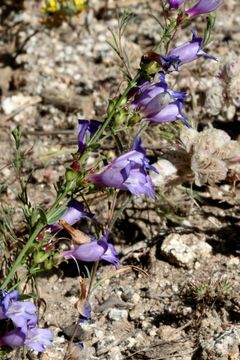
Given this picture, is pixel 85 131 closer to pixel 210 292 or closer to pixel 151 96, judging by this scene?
pixel 151 96

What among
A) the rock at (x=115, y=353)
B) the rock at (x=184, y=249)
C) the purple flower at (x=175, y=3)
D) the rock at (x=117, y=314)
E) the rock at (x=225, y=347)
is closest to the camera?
the purple flower at (x=175, y=3)

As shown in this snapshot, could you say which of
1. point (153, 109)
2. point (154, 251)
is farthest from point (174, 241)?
point (153, 109)

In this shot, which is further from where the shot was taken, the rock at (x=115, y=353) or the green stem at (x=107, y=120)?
the rock at (x=115, y=353)

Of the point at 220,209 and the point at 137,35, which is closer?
the point at 220,209

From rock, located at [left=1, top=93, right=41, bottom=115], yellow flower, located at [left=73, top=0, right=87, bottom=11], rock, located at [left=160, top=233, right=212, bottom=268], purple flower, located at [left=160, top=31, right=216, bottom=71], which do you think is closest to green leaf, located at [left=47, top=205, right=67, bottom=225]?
purple flower, located at [left=160, top=31, right=216, bottom=71]

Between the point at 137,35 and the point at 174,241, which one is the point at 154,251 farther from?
the point at 137,35

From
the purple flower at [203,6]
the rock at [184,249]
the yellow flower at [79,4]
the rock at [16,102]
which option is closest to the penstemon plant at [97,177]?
the purple flower at [203,6]

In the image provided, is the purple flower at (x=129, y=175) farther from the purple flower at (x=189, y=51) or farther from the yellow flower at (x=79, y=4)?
the yellow flower at (x=79, y=4)
